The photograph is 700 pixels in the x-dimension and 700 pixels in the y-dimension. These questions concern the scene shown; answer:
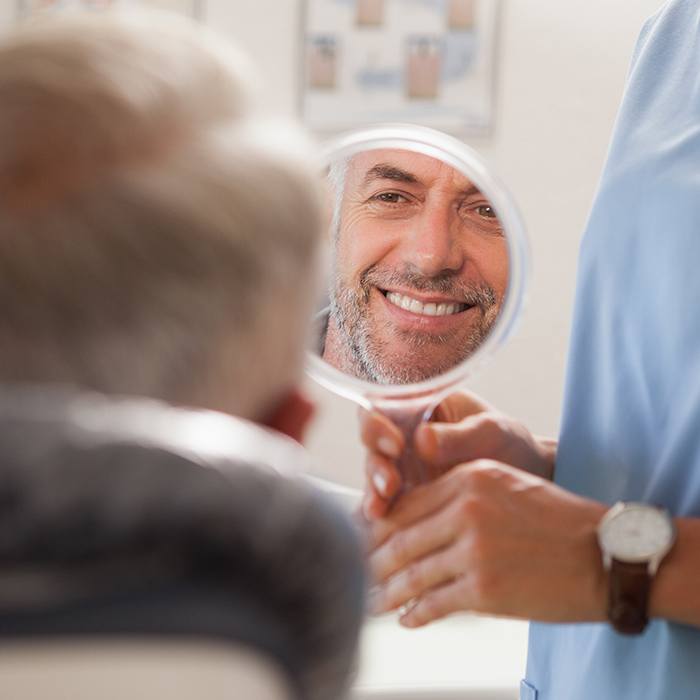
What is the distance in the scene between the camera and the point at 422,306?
97cm

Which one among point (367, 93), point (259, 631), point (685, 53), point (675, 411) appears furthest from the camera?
point (367, 93)

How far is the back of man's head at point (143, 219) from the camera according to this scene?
1.24ft

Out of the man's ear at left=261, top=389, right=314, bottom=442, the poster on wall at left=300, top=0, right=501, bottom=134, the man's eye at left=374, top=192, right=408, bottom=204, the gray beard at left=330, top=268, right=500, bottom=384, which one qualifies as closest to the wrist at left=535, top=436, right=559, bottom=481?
the gray beard at left=330, top=268, right=500, bottom=384

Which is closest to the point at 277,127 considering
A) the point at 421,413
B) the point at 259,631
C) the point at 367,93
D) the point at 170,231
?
the point at 170,231

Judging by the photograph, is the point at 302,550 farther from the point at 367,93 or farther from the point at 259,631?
the point at 367,93

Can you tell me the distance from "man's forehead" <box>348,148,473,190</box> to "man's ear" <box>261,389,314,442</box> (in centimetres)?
48

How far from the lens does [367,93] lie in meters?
2.62

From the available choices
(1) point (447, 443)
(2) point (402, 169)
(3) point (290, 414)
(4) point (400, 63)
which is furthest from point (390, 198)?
(4) point (400, 63)

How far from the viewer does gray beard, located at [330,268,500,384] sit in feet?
3.11

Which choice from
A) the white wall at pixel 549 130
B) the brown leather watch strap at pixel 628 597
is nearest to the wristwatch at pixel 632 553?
the brown leather watch strap at pixel 628 597

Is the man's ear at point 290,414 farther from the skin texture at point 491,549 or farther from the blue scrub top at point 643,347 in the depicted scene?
the blue scrub top at point 643,347

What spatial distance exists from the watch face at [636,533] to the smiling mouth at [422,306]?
0.23 m

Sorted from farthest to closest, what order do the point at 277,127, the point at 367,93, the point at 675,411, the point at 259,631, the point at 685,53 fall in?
the point at 367,93, the point at 685,53, the point at 675,411, the point at 277,127, the point at 259,631

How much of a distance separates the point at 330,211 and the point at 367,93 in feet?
5.70
